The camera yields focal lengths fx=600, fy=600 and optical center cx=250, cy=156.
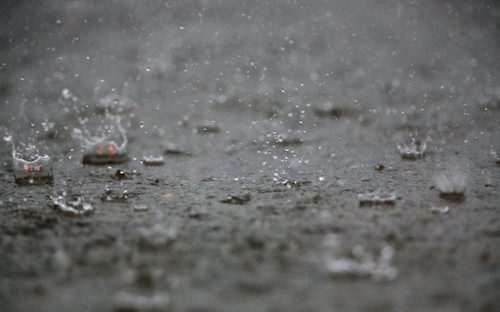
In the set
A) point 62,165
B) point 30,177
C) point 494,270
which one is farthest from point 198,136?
point 494,270

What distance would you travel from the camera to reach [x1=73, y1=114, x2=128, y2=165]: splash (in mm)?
5961

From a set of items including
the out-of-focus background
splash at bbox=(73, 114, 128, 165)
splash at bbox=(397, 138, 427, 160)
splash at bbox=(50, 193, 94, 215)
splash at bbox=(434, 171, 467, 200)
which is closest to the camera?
the out-of-focus background

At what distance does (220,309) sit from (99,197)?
2.24 meters

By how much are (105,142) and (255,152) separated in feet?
5.48

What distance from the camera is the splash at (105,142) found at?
5.96 m

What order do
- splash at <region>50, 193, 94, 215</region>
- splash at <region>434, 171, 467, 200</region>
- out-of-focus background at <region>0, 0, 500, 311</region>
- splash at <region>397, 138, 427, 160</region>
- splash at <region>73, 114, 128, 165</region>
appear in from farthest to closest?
splash at <region>73, 114, 128, 165</region> → splash at <region>397, 138, 427, 160</region> → splash at <region>434, 171, 467, 200</region> → splash at <region>50, 193, 94, 215</region> → out-of-focus background at <region>0, 0, 500, 311</region>

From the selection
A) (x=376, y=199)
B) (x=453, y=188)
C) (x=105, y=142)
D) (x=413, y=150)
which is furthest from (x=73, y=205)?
(x=413, y=150)

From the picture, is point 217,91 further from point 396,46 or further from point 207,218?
point 207,218

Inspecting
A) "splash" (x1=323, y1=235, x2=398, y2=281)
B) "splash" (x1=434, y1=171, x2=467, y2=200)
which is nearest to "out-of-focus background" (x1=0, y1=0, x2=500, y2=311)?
"splash" (x1=323, y1=235, x2=398, y2=281)

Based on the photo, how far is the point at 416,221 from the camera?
361cm

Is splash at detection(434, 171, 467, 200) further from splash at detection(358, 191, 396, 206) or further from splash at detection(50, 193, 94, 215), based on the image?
splash at detection(50, 193, 94, 215)

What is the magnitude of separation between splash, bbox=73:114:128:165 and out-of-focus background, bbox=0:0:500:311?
0.13 meters

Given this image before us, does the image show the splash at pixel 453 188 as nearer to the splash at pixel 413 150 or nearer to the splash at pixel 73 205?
the splash at pixel 413 150

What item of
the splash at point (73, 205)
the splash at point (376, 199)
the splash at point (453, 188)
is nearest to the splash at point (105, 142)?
the splash at point (73, 205)
